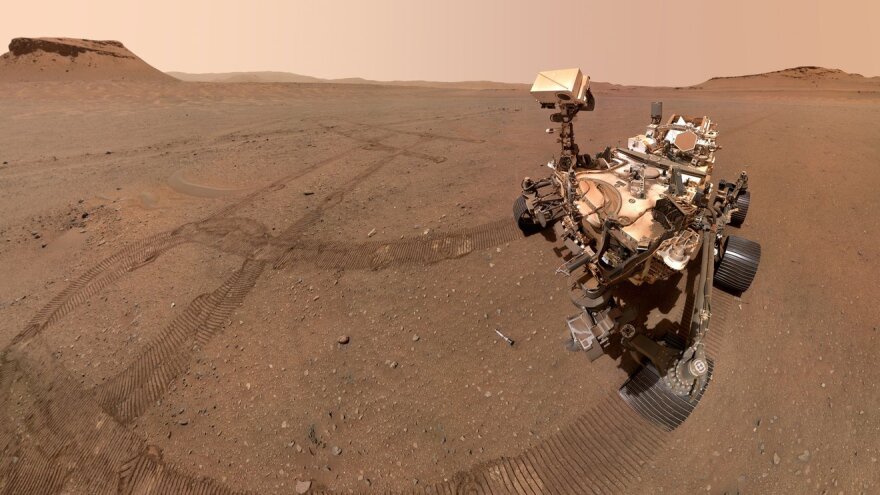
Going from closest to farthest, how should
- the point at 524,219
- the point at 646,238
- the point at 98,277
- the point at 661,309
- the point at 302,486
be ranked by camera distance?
the point at 302,486 → the point at 646,238 → the point at 661,309 → the point at 524,219 → the point at 98,277

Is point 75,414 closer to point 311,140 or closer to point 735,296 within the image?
point 735,296

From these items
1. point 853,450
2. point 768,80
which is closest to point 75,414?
point 853,450

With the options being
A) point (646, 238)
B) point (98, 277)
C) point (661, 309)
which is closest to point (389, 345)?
point (646, 238)

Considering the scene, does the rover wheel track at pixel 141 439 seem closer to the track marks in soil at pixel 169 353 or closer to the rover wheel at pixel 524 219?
the track marks in soil at pixel 169 353

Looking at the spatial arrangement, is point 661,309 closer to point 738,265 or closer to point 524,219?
point 738,265

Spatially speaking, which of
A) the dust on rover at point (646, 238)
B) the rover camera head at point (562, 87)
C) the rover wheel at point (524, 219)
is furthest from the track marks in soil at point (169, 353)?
the rover camera head at point (562, 87)

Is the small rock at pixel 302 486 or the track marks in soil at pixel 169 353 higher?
the track marks in soil at pixel 169 353
